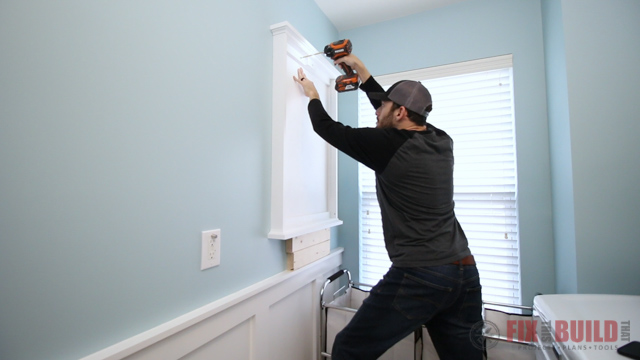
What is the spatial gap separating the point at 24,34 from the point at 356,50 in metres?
2.07

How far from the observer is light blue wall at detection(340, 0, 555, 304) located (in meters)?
1.73

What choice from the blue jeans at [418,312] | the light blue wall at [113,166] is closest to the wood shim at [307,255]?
the light blue wall at [113,166]

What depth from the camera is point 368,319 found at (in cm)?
112

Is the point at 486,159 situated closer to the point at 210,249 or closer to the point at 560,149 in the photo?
the point at 560,149

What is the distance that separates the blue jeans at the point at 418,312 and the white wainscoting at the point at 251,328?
0.38m

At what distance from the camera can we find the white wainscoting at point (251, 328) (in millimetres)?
841

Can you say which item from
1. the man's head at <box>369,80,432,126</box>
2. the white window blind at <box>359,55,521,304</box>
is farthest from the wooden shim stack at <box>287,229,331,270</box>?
the white window blind at <box>359,55,521,304</box>

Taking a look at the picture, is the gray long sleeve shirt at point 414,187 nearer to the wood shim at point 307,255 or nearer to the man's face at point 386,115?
the man's face at point 386,115

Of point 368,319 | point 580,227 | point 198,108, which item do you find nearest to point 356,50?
Answer: point 198,108

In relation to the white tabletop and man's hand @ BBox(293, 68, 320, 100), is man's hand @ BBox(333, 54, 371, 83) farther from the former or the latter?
the white tabletop

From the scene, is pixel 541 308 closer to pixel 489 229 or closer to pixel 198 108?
pixel 489 229

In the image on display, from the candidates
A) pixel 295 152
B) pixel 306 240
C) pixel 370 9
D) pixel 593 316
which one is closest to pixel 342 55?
pixel 295 152

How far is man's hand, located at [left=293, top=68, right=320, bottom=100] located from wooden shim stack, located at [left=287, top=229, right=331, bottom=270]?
2.49 feet

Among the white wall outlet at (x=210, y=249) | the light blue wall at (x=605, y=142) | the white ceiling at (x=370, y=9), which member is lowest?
the white wall outlet at (x=210, y=249)
